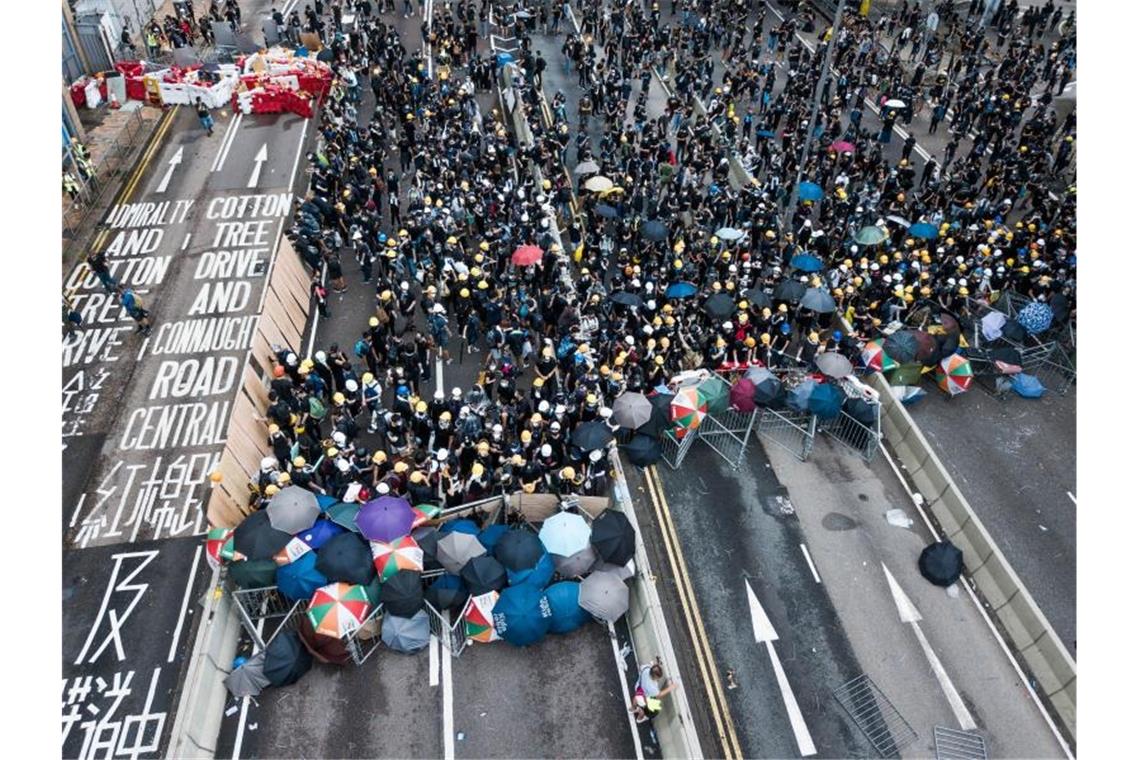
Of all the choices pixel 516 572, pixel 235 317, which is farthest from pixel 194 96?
pixel 516 572

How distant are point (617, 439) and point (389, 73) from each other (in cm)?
2246

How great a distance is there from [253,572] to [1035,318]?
67.9 ft

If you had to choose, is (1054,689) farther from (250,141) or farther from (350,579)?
(250,141)

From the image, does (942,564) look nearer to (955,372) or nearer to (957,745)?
(957,745)

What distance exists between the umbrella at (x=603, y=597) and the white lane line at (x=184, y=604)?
8105 mm

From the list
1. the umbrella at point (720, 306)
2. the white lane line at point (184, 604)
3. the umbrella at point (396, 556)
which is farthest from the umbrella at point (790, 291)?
the white lane line at point (184, 604)

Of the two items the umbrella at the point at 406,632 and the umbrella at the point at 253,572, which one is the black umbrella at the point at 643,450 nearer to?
the umbrella at the point at 406,632

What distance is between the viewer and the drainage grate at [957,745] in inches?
547

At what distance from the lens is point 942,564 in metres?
16.3

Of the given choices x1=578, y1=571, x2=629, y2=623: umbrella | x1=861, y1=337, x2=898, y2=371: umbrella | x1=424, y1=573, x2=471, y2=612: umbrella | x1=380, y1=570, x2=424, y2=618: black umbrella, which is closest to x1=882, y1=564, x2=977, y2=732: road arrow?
x1=861, y1=337, x2=898, y2=371: umbrella

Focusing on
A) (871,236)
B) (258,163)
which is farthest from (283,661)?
(258,163)

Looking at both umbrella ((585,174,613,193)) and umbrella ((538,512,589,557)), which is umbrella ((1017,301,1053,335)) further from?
umbrella ((538,512,589,557))

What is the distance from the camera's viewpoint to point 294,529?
14.3 metres

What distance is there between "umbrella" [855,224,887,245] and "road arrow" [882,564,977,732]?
34.7 ft
